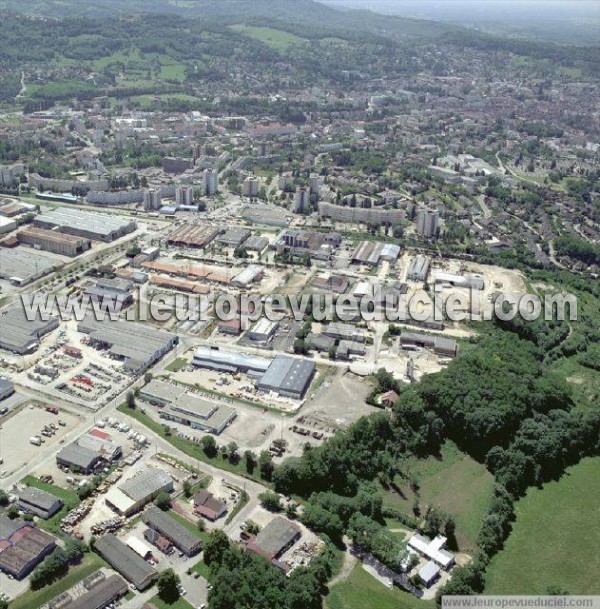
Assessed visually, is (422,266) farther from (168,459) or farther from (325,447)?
(168,459)

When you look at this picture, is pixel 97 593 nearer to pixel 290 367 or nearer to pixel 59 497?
pixel 59 497

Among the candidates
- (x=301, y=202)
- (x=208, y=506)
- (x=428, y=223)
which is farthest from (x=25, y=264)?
(x=428, y=223)

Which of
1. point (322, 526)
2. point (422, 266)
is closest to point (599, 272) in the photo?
point (422, 266)

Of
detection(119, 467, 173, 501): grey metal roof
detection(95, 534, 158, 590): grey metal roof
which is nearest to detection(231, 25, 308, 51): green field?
detection(119, 467, 173, 501): grey metal roof

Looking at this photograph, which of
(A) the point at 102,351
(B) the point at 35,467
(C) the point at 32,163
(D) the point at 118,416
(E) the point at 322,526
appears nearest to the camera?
(E) the point at 322,526

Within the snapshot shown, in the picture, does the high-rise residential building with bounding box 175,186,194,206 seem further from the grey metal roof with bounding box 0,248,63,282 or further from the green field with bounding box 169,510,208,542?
the green field with bounding box 169,510,208,542

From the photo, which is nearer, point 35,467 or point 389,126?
point 35,467

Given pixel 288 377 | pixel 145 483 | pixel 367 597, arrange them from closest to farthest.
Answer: pixel 367 597
pixel 145 483
pixel 288 377
